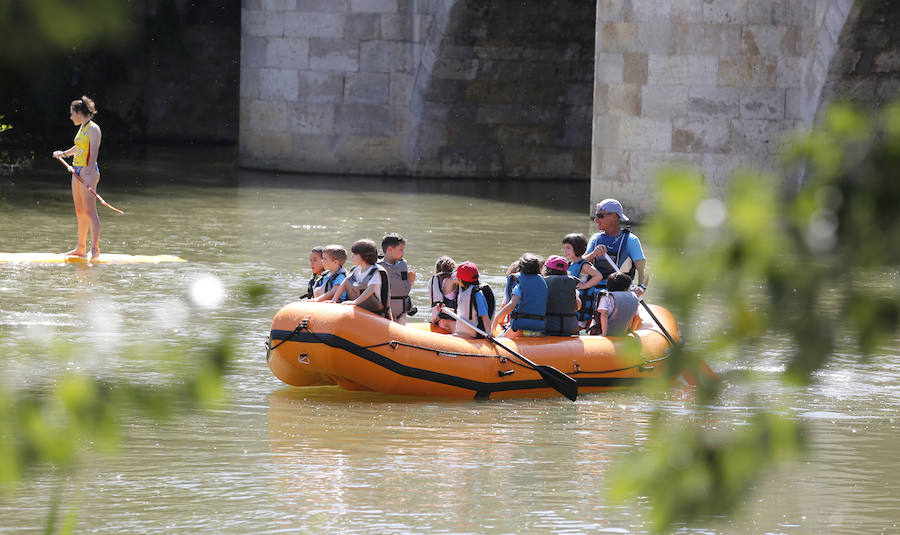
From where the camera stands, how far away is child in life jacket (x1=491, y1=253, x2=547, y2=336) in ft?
27.7

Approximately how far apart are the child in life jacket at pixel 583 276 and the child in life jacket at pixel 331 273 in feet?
4.28

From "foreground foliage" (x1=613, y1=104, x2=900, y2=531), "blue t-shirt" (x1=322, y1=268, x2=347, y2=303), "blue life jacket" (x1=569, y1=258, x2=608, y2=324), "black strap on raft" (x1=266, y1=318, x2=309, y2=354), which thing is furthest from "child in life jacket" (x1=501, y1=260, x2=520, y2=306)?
"foreground foliage" (x1=613, y1=104, x2=900, y2=531)

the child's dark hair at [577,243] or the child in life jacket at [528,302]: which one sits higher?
the child's dark hair at [577,243]

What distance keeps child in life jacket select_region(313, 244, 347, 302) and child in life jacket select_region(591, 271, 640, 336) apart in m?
1.48

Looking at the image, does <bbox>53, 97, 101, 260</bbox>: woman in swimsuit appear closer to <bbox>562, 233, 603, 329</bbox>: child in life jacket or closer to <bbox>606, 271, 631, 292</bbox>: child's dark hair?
<bbox>562, 233, 603, 329</bbox>: child in life jacket

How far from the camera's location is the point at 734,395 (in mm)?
1350

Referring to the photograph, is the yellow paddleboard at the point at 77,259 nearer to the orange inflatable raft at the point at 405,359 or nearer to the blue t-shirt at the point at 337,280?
the blue t-shirt at the point at 337,280

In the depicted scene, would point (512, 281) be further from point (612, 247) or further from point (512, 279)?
point (612, 247)

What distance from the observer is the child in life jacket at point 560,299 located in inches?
336

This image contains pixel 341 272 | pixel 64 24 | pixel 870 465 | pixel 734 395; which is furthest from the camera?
pixel 341 272

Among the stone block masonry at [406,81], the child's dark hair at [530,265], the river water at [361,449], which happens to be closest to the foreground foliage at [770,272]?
the river water at [361,449]

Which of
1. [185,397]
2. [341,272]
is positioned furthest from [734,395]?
[341,272]

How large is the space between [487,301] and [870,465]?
2.56m

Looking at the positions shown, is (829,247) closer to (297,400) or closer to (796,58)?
(297,400)
